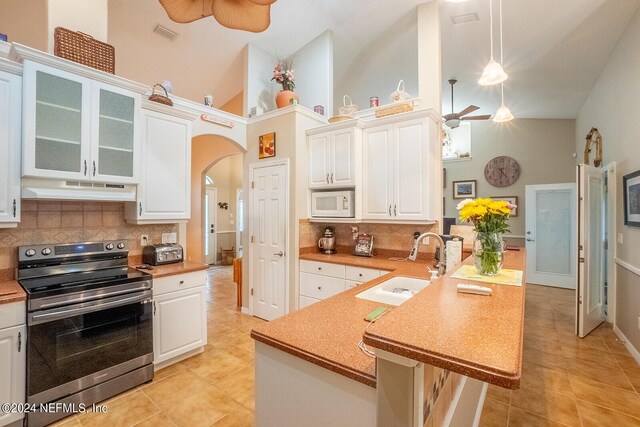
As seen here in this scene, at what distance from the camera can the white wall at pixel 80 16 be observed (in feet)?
7.84

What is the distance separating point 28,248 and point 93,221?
1.66 ft

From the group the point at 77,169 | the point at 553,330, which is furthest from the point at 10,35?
the point at 553,330

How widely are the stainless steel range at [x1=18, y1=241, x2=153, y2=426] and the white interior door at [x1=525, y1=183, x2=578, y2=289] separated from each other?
22.0ft

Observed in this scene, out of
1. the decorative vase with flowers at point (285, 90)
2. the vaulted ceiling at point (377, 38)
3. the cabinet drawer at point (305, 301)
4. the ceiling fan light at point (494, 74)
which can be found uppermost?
the vaulted ceiling at point (377, 38)

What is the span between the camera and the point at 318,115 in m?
4.00

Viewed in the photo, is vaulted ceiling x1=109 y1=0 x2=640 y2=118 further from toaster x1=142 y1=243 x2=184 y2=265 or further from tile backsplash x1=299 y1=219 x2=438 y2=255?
toaster x1=142 y1=243 x2=184 y2=265

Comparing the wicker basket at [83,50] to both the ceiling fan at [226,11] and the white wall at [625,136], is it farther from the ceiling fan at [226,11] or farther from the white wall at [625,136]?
the white wall at [625,136]

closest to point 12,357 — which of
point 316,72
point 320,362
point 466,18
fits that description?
point 320,362

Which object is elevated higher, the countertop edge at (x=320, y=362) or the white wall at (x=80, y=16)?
the white wall at (x=80, y=16)

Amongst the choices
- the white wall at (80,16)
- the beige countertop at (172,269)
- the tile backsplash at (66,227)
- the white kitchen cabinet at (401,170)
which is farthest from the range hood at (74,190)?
the white kitchen cabinet at (401,170)

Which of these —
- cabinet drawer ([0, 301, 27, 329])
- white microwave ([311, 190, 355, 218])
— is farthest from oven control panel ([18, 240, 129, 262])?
white microwave ([311, 190, 355, 218])

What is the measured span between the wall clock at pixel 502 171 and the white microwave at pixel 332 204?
4.70 m

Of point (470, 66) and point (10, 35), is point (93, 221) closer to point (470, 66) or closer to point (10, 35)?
point (10, 35)

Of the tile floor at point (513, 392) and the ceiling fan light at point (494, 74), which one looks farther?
the ceiling fan light at point (494, 74)
